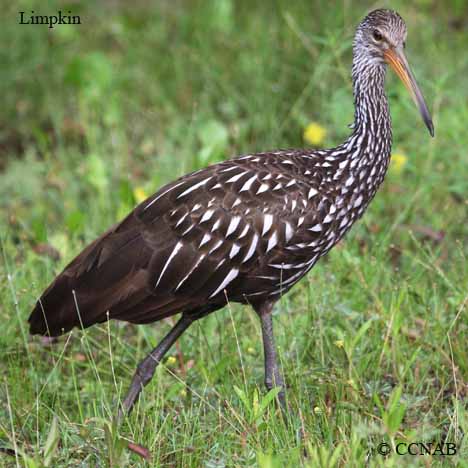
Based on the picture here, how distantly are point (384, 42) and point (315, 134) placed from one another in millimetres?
1700

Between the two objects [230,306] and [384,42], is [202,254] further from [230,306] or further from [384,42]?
[384,42]

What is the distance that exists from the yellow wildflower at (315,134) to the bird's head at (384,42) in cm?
159

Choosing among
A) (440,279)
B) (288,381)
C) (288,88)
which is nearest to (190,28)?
(288,88)

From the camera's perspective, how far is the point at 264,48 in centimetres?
644

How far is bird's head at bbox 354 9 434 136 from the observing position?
396 centimetres

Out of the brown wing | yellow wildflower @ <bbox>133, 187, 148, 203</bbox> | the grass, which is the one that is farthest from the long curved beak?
yellow wildflower @ <bbox>133, 187, 148, 203</bbox>

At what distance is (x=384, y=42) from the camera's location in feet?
13.2

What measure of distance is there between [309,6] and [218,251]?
138 inches

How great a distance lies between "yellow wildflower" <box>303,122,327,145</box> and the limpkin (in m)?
1.75

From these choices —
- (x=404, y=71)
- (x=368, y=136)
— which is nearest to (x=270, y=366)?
(x=368, y=136)

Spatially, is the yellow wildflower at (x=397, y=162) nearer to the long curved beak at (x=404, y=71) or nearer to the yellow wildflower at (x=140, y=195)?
the yellow wildflower at (x=140, y=195)

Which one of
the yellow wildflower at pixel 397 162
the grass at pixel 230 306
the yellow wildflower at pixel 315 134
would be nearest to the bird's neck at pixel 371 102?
the grass at pixel 230 306

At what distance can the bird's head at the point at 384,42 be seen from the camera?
156 inches

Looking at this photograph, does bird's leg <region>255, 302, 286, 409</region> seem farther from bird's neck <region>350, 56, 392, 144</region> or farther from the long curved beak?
the long curved beak
